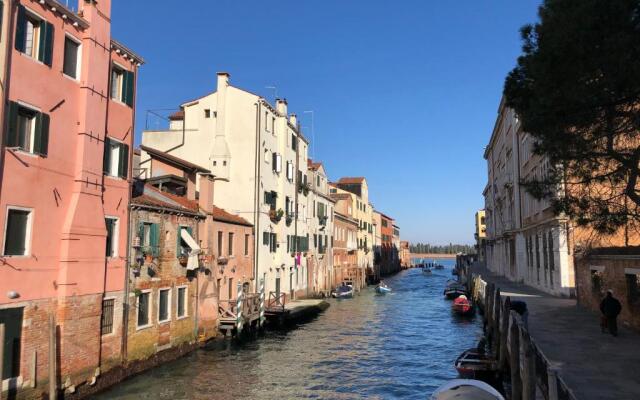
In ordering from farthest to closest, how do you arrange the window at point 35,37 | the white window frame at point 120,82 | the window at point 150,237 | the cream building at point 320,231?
the cream building at point 320,231, the window at point 150,237, the white window frame at point 120,82, the window at point 35,37

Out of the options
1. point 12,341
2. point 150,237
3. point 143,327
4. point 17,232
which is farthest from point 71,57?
point 143,327

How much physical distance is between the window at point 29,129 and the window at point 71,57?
1.70m

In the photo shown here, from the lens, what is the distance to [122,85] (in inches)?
666

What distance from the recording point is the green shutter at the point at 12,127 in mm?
12047

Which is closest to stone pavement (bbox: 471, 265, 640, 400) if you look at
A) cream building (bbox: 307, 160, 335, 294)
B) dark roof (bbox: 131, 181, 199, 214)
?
dark roof (bbox: 131, 181, 199, 214)

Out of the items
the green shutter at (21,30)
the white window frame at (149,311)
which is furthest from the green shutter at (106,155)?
the white window frame at (149,311)

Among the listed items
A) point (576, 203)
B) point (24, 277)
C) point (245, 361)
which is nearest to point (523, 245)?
point (245, 361)

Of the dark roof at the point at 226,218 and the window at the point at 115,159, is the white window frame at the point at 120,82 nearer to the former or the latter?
the window at the point at 115,159

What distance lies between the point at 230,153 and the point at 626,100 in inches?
962

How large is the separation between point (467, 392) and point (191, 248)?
1351cm

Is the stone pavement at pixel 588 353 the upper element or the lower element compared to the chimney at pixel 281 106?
lower

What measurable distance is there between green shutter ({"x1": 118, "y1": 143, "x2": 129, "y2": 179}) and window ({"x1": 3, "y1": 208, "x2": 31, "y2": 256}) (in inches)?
158

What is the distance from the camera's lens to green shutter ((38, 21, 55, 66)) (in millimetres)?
13188

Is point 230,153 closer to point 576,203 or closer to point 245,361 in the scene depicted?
point 245,361
